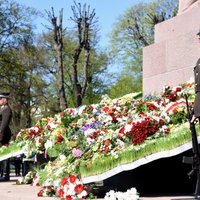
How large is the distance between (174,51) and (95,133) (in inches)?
140

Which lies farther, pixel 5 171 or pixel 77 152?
pixel 5 171

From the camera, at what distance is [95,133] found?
26.4 ft

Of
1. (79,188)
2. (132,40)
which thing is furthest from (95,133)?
(132,40)

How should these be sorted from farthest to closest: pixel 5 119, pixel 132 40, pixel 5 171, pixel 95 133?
pixel 132 40 → pixel 5 171 → pixel 5 119 → pixel 95 133

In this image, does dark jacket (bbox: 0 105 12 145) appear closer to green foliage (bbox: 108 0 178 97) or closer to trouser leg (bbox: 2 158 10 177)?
trouser leg (bbox: 2 158 10 177)

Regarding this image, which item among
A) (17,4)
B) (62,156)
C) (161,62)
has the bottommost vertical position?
(62,156)

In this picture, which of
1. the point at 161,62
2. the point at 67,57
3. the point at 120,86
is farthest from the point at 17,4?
the point at 161,62

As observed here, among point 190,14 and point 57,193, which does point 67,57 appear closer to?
point 190,14

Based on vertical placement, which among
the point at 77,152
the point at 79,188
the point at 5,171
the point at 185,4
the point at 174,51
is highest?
the point at 185,4

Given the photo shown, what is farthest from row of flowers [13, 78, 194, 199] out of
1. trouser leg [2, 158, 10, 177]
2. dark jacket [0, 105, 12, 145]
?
trouser leg [2, 158, 10, 177]

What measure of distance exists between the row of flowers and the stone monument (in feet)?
3.89

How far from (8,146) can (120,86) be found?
91.7 feet

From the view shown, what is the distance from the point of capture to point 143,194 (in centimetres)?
758

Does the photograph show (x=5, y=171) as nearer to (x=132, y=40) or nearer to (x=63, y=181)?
(x=63, y=181)
